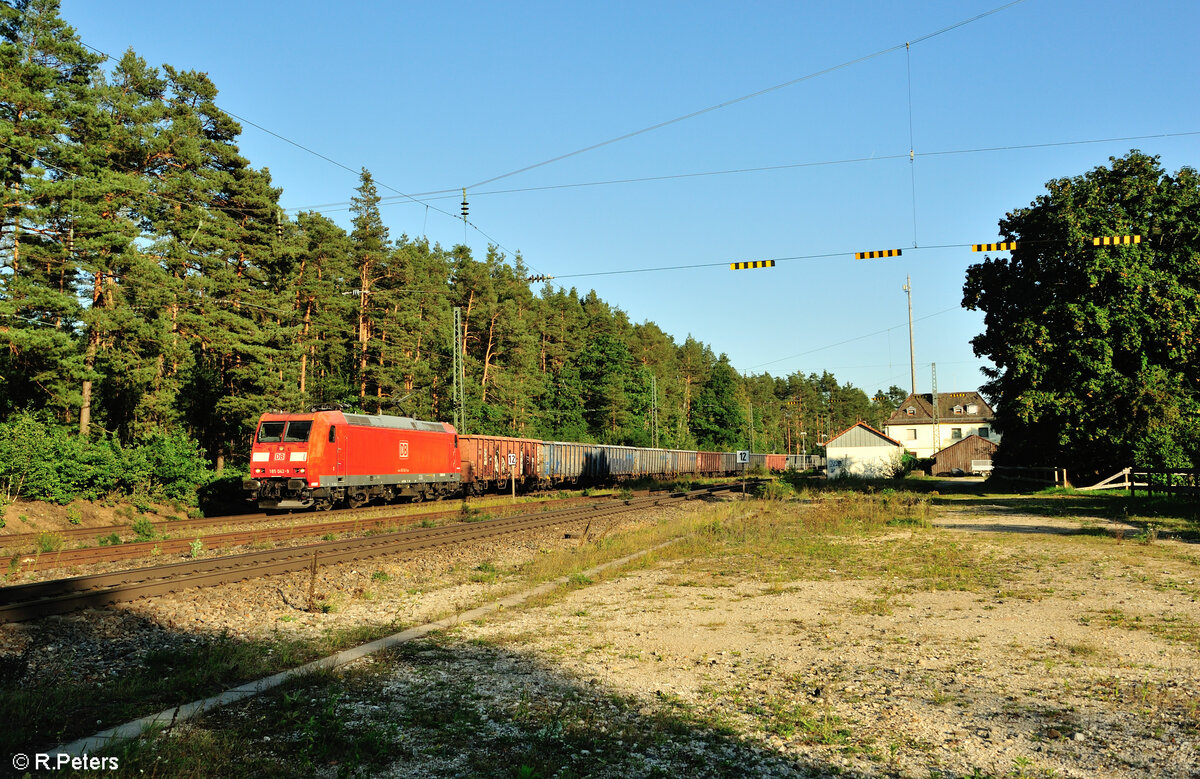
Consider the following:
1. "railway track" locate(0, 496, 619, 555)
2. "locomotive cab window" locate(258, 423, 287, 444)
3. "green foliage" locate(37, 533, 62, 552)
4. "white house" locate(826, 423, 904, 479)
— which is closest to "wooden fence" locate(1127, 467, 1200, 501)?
"railway track" locate(0, 496, 619, 555)

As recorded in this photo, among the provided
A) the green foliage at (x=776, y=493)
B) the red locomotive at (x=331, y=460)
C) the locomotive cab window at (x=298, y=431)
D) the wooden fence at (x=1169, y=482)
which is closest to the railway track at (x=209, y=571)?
the red locomotive at (x=331, y=460)

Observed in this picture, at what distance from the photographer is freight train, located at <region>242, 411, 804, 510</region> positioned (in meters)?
25.8

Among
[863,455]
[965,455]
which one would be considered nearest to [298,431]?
[863,455]

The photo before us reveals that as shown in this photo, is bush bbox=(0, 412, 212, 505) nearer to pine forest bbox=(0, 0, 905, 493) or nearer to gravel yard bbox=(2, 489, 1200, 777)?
pine forest bbox=(0, 0, 905, 493)

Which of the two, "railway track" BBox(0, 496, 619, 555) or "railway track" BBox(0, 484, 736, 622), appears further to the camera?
"railway track" BBox(0, 496, 619, 555)

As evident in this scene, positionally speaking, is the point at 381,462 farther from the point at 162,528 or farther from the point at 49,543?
the point at 49,543

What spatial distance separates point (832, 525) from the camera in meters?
22.8

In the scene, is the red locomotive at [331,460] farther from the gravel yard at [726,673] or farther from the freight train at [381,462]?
the gravel yard at [726,673]

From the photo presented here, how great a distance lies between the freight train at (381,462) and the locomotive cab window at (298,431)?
0.11 feet

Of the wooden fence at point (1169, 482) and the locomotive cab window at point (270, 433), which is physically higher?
the locomotive cab window at point (270, 433)

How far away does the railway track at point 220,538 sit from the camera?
15241mm

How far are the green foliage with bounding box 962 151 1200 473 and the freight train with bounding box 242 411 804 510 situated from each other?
23523mm

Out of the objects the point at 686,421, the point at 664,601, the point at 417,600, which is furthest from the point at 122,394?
the point at 686,421

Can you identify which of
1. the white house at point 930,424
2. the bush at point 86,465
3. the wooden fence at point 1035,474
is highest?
the white house at point 930,424
